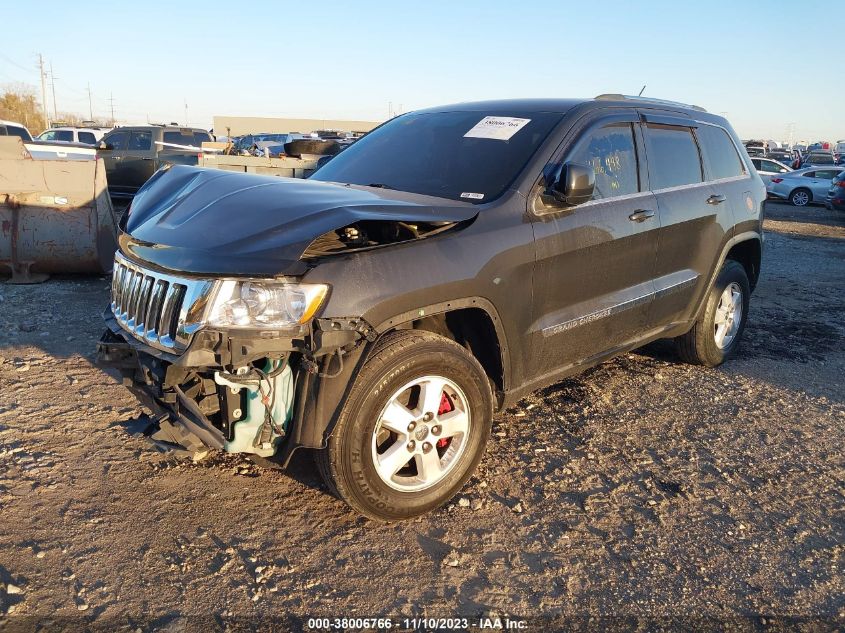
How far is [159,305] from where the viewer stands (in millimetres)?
2914

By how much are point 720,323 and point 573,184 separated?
2.70 metres

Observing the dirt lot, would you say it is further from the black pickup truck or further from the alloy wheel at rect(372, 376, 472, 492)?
the black pickup truck

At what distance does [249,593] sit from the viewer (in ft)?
8.72

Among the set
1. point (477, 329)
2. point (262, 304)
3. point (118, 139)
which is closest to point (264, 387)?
point (262, 304)

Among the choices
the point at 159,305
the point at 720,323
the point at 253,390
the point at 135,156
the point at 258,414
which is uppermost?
the point at 135,156

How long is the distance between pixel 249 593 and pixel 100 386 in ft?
8.63

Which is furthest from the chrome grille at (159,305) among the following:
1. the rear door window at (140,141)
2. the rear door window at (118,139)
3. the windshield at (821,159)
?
the windshield at (821,159)

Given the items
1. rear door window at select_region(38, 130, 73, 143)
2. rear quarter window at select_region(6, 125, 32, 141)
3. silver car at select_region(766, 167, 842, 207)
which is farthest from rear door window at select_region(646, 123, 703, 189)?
rear door window at select_region(38, 130, 73, 143)

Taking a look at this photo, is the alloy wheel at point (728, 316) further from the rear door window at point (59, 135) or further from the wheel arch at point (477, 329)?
the rear door window at point (59, 135)

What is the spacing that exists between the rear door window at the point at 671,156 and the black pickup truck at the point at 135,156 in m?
10.5

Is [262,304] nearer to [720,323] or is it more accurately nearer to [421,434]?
[421,434]

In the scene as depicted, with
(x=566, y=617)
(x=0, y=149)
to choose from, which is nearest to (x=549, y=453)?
(x=566, y=617)

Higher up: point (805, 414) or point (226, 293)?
point (226, 293)

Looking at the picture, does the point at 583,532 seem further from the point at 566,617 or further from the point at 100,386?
the point at 100,386
